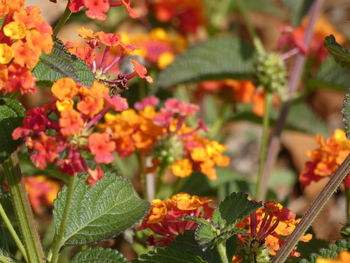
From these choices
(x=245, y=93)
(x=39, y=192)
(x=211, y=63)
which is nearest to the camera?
(x=211, y=63)

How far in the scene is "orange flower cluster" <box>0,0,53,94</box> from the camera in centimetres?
102

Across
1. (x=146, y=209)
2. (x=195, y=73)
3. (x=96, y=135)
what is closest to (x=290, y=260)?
(x=146, y=209)

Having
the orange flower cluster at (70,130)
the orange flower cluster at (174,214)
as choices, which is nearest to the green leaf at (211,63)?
the orange flower cluster at (174,214)

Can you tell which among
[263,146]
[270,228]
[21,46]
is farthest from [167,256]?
[263,146]

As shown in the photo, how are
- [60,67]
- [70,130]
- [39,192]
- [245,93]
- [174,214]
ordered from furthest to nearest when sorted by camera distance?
[39,192] < [245,93] < [174,214] < [60,67] < [70,130]

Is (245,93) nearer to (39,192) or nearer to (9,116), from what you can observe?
(39,192)

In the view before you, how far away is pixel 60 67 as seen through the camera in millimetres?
1115

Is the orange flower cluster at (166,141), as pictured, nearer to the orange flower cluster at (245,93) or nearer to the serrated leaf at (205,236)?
the serrated leaf at (205,236)

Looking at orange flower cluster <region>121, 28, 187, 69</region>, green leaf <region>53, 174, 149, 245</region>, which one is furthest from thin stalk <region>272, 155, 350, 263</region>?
orange flower cluster <region>121, 28, 187, 69</region>

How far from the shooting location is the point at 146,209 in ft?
3.96

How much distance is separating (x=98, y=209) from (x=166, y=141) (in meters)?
0.39

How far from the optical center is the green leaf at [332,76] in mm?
2081

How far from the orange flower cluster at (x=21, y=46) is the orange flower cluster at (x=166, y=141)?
480mm

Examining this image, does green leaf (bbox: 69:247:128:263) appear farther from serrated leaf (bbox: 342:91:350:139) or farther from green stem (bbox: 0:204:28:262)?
serrated leaf (bbox: 342:91:350:139)
